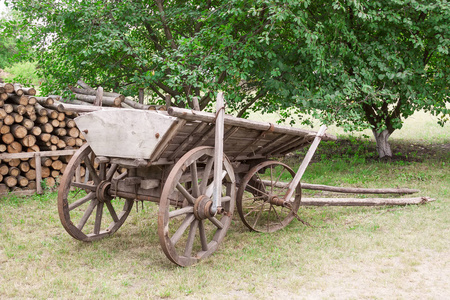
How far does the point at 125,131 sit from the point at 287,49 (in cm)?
570

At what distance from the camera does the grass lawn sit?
3.81m

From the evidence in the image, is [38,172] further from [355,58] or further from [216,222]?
[355,58]

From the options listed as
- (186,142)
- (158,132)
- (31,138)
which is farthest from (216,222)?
(31,138)

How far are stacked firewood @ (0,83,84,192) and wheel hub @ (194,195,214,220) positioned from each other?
4.32 meters

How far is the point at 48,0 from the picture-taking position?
898 cm

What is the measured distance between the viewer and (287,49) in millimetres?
9188

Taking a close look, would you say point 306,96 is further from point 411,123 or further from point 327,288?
point 411,123

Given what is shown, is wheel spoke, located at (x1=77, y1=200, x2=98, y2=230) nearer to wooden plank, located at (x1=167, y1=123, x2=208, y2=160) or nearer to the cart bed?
the cart bed

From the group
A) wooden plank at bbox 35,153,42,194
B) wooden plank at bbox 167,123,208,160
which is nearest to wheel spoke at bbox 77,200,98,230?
wooden plank at bbox 167,123,208,160

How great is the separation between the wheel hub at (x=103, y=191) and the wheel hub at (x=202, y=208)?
1.27 m

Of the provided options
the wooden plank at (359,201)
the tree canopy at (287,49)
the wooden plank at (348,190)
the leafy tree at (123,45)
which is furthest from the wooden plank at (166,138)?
the tree canopy at (287,49)

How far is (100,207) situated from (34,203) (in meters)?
2.39

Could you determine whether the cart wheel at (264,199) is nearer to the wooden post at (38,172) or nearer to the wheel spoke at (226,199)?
the wheel spoke at (226,199)

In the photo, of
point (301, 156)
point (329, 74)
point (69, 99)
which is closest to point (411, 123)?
point (301, 156)
